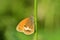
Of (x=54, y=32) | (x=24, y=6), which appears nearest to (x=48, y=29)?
(x=54, y=32)

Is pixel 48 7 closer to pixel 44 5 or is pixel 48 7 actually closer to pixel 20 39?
pixel 44 5

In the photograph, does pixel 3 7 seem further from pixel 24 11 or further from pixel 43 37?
pixel 43 37

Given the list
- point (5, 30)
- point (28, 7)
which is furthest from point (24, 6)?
point (5, 30)

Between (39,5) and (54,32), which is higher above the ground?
(39,5)
